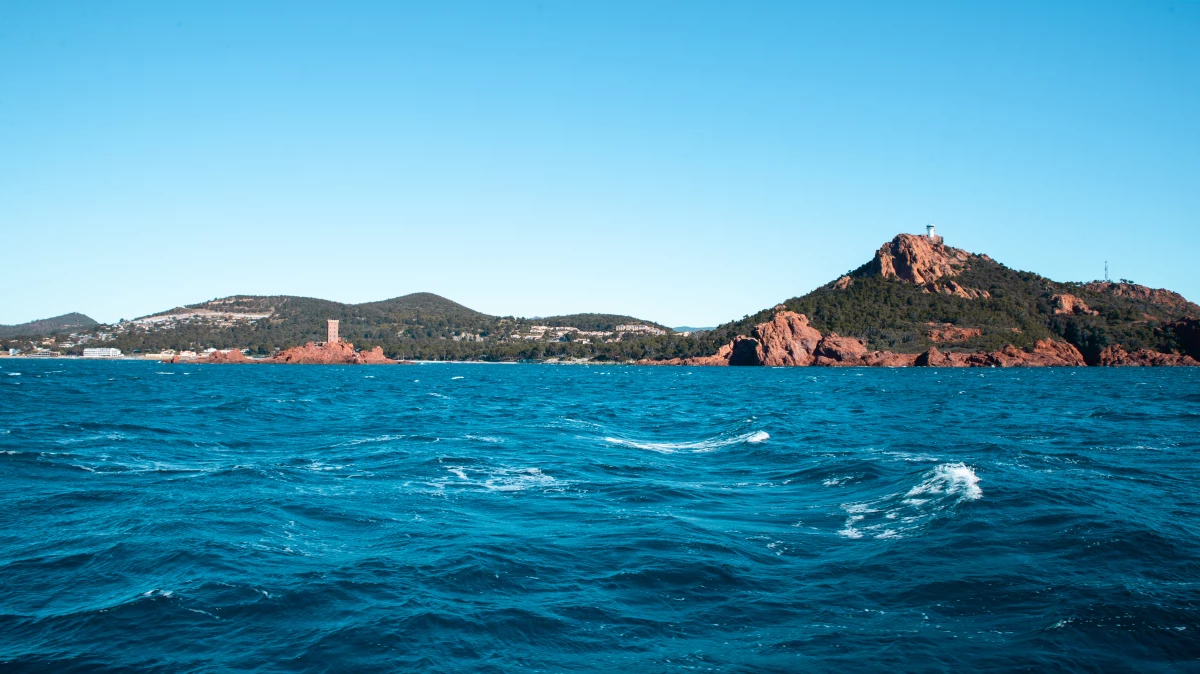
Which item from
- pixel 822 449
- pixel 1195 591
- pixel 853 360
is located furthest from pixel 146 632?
pixel 853 360

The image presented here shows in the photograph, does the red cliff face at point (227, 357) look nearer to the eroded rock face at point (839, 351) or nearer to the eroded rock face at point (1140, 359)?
the eroded rock face at point (839, 351)

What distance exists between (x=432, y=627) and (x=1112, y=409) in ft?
157

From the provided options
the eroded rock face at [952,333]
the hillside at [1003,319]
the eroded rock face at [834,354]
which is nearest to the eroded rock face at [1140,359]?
the eroded rock face at [834,354]

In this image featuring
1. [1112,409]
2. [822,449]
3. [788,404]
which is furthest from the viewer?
[788,404]

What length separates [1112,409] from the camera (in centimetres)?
4634

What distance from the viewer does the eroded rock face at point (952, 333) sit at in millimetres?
167625

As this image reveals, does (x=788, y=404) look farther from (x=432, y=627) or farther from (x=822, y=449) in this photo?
(x=432, y=627)

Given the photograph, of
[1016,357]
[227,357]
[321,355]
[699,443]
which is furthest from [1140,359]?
[227,357]

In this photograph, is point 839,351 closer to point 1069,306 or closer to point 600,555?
point 1069,306

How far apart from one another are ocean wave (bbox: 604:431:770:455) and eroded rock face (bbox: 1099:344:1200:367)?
14785cm

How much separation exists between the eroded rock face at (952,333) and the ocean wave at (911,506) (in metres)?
160

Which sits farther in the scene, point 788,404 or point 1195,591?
point 788,404

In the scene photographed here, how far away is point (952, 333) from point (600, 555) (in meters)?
173

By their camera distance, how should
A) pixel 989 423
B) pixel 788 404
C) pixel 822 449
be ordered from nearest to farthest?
pixel 822 449, pixel 989 423, pixel 788 404
